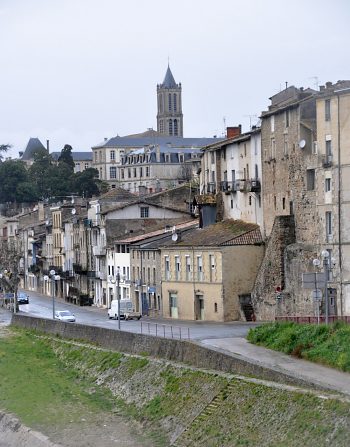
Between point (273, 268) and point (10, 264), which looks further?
point (10, 264)

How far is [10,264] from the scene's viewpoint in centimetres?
13312

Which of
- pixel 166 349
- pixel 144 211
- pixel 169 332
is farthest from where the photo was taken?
pixel 144 211

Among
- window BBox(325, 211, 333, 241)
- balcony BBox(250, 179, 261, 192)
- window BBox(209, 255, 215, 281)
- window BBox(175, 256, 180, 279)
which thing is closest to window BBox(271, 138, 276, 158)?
balcony BBox(250, 179, 261, 192)

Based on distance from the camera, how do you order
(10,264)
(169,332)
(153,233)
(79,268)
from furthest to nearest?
(10,264) → (79,268) → (153,233) → (169,332)

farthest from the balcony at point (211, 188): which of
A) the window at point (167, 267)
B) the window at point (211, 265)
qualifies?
the window at point (211, 265)

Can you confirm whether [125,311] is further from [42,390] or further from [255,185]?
[42,390]

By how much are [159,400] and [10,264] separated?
281 feet

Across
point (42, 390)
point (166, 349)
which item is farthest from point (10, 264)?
point (166, 349)

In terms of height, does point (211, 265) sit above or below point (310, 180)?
below

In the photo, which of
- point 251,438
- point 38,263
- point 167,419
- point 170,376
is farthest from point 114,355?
point 38,263

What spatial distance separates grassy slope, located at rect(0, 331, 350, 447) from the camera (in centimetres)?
3691

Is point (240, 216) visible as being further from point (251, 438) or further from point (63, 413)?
point (251, 438)

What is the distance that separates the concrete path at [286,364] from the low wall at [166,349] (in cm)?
29

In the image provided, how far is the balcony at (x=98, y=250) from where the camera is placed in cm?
10931
